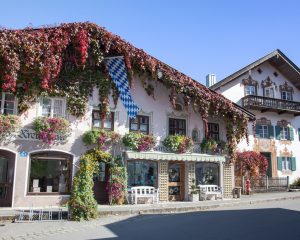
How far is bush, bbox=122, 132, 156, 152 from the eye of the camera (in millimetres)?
17656

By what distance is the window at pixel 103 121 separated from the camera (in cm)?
1764

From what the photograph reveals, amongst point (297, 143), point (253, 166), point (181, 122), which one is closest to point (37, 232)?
point (181, 122)

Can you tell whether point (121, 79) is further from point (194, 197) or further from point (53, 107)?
A: point (194, 197)

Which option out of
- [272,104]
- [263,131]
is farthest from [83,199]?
[272,104]

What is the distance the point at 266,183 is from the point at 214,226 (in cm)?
1563

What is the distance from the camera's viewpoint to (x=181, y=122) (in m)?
20.1

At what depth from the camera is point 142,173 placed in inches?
736

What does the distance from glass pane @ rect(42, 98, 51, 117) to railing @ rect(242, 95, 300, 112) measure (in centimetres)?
1559

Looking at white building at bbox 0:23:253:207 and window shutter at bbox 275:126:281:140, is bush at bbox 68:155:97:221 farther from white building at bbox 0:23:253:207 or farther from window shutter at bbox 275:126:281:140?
window shutter at bbox 275:126:281:140

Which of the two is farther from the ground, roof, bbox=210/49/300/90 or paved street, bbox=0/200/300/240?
roof, bbox=210/49/300/90

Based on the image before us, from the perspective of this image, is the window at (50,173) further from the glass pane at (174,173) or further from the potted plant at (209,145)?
the potted plant at (209,145)

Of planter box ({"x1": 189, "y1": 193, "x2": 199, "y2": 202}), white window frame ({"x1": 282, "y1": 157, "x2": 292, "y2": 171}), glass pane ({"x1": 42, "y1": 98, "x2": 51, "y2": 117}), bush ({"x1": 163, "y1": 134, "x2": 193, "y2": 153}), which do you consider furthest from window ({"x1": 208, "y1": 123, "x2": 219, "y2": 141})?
white window frame ({"x1": 282, "y1": 157, "x2": 292, "y2": 171})

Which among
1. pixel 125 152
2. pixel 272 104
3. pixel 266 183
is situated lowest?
pixel 266 183

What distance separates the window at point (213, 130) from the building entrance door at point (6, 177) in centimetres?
1107
